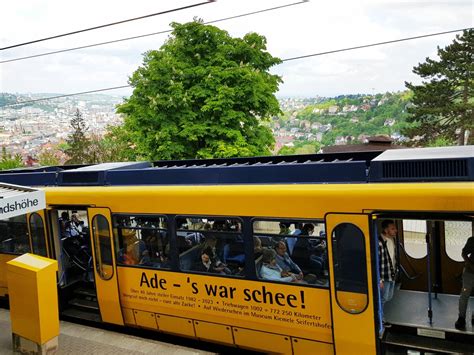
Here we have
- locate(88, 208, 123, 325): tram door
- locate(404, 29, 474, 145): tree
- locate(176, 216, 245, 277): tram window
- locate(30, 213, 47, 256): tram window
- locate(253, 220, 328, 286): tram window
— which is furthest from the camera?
locate(404, 29, 474, 145): tree

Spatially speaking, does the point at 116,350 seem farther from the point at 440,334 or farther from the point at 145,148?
the point at 145,148

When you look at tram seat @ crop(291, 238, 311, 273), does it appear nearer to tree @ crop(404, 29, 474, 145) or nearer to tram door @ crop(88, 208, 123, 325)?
tram door @ crop(88, 208, 123, 325)

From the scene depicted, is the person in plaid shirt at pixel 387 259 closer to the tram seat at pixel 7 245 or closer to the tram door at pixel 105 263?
the tram door at pixel 105 263

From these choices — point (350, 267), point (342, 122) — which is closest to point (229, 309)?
point (350, 267)

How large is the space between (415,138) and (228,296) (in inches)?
1203

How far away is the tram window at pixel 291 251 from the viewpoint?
6297 mm

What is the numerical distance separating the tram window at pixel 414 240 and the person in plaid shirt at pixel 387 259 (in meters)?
0.51

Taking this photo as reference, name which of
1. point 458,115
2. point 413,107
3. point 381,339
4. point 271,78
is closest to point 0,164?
point 271,78

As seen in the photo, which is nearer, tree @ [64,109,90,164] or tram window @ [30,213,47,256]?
tram window @ [30,213,47,256]

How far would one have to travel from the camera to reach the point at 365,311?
235 inches

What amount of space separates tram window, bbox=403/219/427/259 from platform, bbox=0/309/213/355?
3.58m

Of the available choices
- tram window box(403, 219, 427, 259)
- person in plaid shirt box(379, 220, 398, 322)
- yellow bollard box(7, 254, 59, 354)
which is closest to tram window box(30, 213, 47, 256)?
yellow bollard box(7, 254, 59, 354)

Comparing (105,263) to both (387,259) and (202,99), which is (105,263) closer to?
(387,259)

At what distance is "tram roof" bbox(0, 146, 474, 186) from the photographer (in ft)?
19.5
